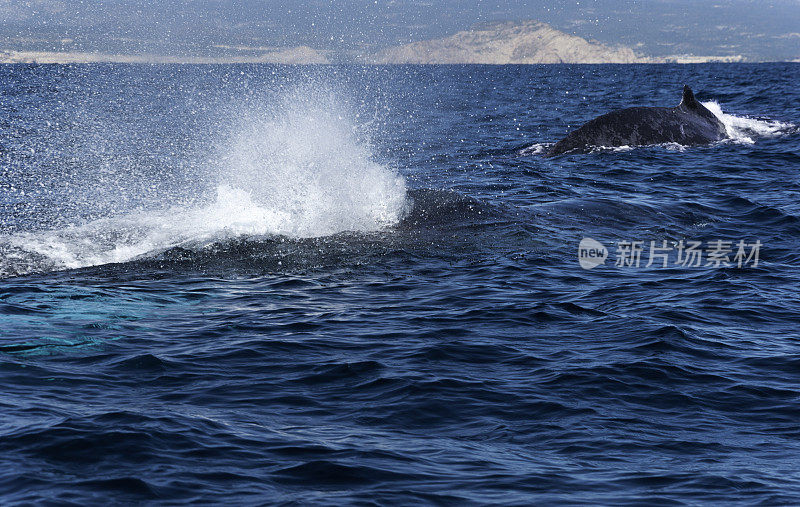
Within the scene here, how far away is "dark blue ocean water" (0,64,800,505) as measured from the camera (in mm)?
7387

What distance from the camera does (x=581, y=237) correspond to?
57.1 ft

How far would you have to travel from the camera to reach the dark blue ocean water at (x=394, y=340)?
739 centimetres

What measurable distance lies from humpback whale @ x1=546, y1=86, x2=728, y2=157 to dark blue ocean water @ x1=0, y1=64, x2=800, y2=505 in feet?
14.9

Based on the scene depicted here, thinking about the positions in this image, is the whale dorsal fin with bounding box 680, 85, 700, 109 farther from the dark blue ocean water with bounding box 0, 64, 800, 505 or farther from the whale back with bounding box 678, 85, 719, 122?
the dark blue ocean water with bounding box 0, 64, 800, 505

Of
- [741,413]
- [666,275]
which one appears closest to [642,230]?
[666,275]

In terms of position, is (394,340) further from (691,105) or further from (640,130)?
(691,105)

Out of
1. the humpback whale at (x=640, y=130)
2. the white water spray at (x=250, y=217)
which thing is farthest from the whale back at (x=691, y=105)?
the white water spray at (x=250, y=217)

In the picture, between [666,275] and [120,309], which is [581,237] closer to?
[666,275]

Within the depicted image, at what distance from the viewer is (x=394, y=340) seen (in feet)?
36.8

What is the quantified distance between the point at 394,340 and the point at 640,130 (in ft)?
71.2

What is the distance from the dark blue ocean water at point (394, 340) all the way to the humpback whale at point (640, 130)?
4527 millimetres

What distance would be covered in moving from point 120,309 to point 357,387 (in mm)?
4468

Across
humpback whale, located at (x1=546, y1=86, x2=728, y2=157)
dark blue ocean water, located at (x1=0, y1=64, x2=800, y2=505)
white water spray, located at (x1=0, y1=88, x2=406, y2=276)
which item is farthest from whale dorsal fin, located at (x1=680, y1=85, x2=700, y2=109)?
white water spray, located at (x1=0, y1=88, x2=406, y2=276)

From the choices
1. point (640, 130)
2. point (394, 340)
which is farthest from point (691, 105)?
point (394, 340)
